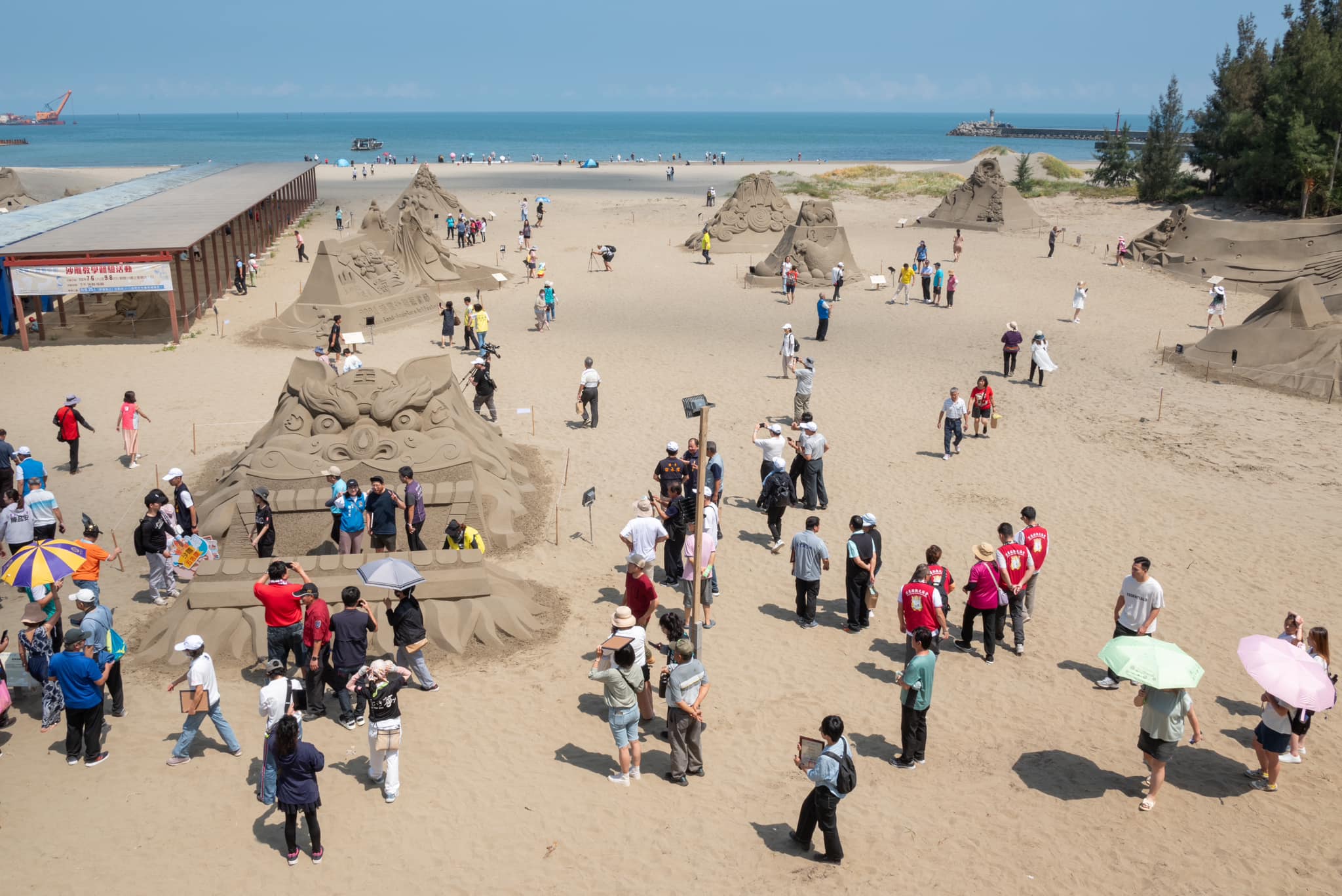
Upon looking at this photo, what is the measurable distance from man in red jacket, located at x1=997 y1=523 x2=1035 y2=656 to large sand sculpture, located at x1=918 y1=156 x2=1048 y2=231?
3477cm

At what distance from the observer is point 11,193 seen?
47.8m

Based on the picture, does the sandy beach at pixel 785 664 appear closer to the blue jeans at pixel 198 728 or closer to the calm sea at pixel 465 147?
the blue jeans at pixel 198 728

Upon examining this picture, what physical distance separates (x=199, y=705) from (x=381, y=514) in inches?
151

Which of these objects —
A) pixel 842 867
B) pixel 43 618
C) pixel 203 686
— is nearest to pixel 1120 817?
pixel 842 867

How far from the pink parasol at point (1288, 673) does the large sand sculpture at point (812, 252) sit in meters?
23.8

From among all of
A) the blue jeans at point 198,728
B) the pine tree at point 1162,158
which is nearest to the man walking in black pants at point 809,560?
→ the blue jeans at point 198,728

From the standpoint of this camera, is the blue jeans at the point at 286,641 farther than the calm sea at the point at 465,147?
No

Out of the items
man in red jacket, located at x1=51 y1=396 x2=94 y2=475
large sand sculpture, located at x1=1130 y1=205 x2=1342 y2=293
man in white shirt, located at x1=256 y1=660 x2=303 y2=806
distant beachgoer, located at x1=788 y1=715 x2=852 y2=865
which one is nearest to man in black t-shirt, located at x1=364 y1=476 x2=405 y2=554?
man in white shirt, located at x1=256 y1=660 x2=303 y2=806

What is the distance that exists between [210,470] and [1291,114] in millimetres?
44426

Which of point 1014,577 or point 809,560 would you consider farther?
point 809,560

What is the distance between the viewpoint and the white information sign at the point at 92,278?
2303 cm

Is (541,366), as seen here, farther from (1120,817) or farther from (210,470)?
(1120,817)

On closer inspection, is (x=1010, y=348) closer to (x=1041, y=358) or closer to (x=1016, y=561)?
(x=1041, y=358)

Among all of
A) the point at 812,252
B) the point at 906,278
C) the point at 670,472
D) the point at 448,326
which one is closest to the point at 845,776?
the point at 670,472
